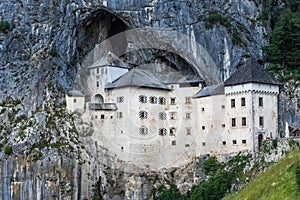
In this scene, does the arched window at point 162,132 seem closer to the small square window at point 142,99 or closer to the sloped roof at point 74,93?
the small square window at point 142,99

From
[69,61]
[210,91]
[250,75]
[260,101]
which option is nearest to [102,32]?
[69,61]

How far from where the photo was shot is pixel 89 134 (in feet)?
287

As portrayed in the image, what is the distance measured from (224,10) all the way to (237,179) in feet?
95.4

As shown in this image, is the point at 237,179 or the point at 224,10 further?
the point at 224,10

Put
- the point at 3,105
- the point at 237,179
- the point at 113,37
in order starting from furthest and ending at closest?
1. the point at 113,37
2. the point at 3,105
3. the point at 237,179

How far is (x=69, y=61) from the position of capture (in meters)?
93.0

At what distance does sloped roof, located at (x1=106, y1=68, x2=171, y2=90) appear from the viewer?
88.3m

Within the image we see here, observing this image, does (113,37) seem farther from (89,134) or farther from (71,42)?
(89,134)

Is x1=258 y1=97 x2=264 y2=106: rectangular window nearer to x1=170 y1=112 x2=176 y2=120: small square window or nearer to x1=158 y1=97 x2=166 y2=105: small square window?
x1=170 y1=112 x2=176 y2=120: small square window

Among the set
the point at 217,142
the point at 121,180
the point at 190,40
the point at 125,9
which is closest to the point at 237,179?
the point at 217,142

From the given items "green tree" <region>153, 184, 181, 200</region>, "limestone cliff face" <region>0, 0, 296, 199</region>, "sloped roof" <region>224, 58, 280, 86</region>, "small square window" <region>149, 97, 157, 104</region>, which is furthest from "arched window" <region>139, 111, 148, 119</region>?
"sloped roof" <region>224, 58, 280, 86</region>

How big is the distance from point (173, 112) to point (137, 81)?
20.6 ft

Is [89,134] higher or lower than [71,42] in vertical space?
lower

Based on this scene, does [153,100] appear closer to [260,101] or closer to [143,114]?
[143,114]
